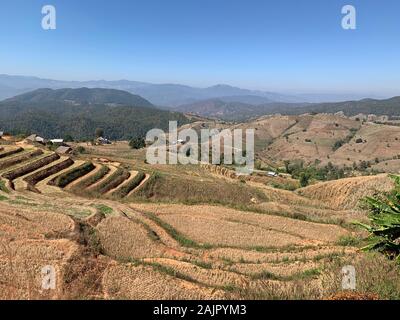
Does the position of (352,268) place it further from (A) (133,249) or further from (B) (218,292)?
(A) (133,249)

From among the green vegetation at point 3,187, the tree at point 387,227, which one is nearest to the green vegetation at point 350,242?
the tree at point 387,227

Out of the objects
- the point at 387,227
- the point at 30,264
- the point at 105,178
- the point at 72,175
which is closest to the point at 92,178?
the point at 105,178

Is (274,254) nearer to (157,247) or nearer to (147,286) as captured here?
(157,247)

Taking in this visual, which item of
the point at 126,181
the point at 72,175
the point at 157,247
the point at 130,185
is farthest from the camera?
the point at 126,181

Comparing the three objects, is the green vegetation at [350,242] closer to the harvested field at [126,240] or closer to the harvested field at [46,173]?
the harvested field at [126,240]

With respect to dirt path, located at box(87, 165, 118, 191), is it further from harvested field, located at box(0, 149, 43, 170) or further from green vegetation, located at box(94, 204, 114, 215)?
green vegetation, located at box(94, 204, 114, 215)

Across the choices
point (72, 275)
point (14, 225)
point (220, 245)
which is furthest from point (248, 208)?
point (72, 275)

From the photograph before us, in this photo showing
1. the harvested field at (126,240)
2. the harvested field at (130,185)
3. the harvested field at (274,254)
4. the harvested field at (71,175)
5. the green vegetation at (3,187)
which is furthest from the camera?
the harvested field at (130,185)
